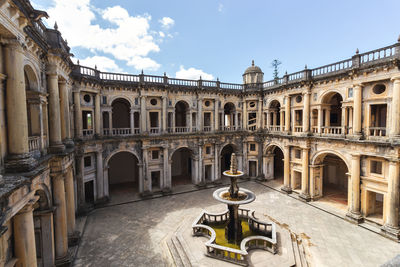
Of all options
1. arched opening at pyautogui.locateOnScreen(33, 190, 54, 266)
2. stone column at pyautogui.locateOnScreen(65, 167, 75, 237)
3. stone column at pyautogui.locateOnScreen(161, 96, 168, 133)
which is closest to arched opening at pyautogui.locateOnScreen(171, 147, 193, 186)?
stone column at pyautogui.locateOnScreen(161, 96, 168, 133)

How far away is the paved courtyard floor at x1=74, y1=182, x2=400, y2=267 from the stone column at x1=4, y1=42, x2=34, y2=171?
8125 mm

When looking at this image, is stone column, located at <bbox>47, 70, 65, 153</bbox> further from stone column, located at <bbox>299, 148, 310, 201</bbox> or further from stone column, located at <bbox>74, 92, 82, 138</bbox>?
stone column, located at <bbox>299, 148, 310, 201</bbox>

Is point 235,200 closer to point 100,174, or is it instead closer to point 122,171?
point 100,174

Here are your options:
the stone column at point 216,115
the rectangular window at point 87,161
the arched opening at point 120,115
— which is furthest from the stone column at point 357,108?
the arched opening at point 120,115

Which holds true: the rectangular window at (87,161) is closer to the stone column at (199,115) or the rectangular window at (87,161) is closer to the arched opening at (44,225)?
the arched opening at (44,225)

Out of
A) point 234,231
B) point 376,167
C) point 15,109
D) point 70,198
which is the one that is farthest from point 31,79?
point 376,167

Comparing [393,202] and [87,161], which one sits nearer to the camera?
[393,202]

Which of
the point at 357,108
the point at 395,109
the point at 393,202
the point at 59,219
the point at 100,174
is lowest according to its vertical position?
the point at 393,202

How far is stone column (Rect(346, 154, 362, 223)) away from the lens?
53.4 feet

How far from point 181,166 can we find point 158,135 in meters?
9.83

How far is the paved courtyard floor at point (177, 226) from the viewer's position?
12.2 meters

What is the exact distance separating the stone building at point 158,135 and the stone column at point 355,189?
0.08 meters

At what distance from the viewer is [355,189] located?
16516 mm

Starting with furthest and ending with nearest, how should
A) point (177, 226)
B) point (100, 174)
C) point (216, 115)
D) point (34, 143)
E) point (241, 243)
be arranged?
point (216, 115)
point (100, 174)
point (177, 226)
point (241, 243)
point (34, 143)
